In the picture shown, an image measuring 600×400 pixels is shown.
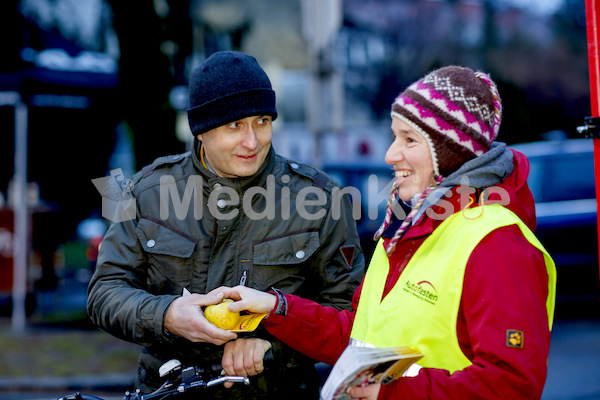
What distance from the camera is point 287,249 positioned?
2490 millimetres

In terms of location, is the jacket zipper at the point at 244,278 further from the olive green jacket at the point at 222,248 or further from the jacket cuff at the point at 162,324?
the jacket cuff at the point at 162,324

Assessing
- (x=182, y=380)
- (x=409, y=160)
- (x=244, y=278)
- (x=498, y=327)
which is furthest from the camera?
(x=244, y=278)

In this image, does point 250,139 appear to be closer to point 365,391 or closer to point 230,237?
point 230,237

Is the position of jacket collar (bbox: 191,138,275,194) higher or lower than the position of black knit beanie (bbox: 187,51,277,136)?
lower

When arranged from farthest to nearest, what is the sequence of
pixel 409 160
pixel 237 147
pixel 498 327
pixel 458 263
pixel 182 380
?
pixel 237 147, pixel 182 380, pixel 409 160, pixel 458 263, pixel 498 327

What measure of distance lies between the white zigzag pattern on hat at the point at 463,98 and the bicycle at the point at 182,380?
42.9 inches

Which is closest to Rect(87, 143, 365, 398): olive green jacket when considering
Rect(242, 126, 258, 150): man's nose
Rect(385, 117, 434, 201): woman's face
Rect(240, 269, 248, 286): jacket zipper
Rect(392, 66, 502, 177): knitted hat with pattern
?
Rect(240, 269, 248, 286): jacket zipper

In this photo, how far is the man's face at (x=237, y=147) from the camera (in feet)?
8.29

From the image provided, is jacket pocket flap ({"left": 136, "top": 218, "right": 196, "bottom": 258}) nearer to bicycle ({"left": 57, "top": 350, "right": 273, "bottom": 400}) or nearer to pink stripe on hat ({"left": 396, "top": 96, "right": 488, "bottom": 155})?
bicycle ({"left": 57, "top": 350, "right": 273, "bottom": 400})

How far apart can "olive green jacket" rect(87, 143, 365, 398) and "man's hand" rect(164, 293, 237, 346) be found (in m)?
0.16

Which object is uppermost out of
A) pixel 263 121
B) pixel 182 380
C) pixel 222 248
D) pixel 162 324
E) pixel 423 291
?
pixel 263 121

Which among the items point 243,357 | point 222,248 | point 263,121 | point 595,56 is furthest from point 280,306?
point 595,56

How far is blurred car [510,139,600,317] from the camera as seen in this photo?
8.09 m

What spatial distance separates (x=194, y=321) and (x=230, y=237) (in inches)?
16.5
